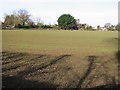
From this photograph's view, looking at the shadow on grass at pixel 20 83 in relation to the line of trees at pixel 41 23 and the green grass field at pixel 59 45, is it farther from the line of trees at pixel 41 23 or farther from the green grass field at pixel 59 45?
the line of trees at pixel 41 23

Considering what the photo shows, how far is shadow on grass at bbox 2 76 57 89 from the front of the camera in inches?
402

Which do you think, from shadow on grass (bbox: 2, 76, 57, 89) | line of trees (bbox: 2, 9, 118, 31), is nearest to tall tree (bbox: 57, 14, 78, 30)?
line of trees (bbox: 2, 9, 118, 31)

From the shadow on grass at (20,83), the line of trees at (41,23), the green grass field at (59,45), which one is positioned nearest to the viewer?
the shadow on grass at (20,83)

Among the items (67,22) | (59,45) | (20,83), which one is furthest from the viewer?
(67,22)

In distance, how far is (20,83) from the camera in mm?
10797

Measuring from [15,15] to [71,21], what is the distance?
85.9 feet

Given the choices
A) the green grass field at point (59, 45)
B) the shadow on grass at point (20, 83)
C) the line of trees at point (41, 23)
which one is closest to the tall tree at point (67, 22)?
the line of trees at point (41, 23)

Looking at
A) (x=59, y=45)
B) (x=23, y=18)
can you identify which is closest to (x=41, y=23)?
(x=23, y=18)

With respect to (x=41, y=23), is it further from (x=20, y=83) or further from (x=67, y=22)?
(x=20, y=83)

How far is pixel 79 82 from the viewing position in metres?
11.7

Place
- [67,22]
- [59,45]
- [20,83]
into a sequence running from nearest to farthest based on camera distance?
1. [20,83]
2. [59,45]
3. [67,22]

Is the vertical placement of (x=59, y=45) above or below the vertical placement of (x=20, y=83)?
below

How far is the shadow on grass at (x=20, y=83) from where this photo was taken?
10206 mm

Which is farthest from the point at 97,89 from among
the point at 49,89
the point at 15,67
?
the point at 15,67
